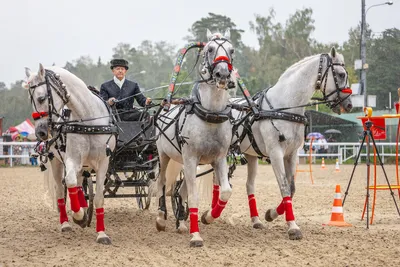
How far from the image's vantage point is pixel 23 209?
38.5 ft

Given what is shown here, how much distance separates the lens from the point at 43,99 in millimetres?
7047

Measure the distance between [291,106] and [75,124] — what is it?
9.67 ft

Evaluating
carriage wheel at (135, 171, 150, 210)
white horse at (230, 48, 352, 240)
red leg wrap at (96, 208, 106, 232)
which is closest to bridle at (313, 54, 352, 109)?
white horse at (230, 48, 352, 240)

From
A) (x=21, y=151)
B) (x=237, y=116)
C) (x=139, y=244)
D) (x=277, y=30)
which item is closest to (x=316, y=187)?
(x=237, y=116)

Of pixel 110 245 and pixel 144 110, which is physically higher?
pixel 144 110

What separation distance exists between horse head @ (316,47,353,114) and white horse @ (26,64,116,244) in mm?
2994

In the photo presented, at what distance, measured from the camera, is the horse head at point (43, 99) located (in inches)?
275

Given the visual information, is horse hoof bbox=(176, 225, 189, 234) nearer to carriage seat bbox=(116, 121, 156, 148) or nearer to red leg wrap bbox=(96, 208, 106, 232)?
red leg wrap bbox=(96, 208, 106, 232)

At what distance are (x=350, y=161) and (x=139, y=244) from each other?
23067 mm

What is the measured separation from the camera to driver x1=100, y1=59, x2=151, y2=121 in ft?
31.8

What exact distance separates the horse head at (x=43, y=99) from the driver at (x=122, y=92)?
2.46 metres

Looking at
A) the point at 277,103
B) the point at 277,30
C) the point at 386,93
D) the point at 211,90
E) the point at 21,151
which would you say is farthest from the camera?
the point at 277,30

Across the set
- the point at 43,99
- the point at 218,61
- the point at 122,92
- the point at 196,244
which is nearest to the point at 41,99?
the point at 43,99

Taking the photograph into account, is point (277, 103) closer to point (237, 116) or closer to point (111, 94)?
point (237, 116)
